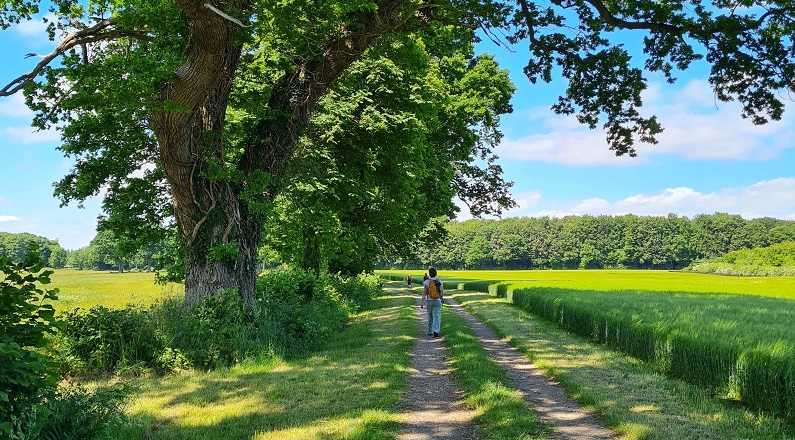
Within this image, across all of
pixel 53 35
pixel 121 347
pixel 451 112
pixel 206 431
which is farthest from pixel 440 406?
pixel 451 112

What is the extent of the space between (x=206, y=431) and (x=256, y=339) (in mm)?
4783

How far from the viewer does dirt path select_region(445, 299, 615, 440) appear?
21.0 feet

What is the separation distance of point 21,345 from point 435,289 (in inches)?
446

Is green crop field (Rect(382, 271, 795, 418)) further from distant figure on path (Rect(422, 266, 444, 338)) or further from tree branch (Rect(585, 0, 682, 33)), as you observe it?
tree branch (Rect(585, 0, 682, 33))

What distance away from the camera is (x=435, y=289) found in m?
14.7

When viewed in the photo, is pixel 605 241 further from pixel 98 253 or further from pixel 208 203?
pixel 208 203

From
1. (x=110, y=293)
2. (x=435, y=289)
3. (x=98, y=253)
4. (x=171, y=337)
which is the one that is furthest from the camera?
(x=98, y=253)

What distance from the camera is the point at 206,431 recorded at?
612 centimetres

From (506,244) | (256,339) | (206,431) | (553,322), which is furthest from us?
(506,244)

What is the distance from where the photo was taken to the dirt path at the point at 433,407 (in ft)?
20.7

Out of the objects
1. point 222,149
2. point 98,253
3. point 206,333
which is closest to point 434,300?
point 206,333

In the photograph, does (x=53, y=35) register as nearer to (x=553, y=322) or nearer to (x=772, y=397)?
(x=772, y=397)

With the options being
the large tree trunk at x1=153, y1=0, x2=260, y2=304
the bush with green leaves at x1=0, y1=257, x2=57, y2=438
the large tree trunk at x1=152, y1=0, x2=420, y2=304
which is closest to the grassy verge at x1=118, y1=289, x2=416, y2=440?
the bush with green leaves at x1=0, y1=257, x2=57, y2=438

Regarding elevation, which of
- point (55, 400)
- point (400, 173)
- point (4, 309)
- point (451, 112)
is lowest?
point (55, 400)
